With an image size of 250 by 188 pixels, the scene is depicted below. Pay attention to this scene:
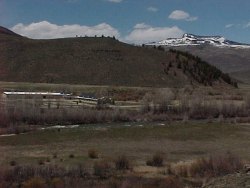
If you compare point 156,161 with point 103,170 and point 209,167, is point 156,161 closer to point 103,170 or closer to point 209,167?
point 209,167

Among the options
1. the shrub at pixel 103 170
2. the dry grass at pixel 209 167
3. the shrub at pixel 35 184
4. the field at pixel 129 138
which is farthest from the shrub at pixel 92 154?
the shrub at pixel 35 184

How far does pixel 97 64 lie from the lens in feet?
399

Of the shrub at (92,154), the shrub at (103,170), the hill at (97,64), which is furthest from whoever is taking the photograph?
the hill at (97,64)

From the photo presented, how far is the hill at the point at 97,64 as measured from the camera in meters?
115

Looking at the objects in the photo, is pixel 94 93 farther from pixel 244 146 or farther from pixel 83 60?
pixel 244 146

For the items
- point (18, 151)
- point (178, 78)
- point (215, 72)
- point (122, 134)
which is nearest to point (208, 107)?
point (122, 134)

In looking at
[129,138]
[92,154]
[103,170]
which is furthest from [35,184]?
[129,138]

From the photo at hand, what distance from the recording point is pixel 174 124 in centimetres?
5759

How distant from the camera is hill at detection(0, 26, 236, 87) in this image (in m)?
115

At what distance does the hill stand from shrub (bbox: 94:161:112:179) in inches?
→ 3219

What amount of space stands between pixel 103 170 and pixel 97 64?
309ft

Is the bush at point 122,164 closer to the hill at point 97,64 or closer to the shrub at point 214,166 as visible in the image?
the shrub at point 214,166

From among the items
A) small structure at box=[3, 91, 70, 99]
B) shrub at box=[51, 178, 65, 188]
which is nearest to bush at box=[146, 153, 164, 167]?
shrub at box=[51, 178, 65, 188]

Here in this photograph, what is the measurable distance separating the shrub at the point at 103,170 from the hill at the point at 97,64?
3219 inches
